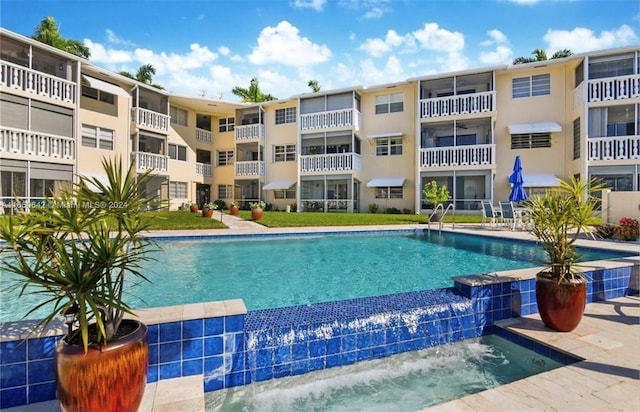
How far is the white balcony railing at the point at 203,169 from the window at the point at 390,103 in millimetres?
14320

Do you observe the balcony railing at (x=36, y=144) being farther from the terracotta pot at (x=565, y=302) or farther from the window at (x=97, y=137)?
the terracotta pot at (x=565, y=302)

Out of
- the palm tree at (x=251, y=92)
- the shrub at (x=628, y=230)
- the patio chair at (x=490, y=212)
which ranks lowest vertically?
the shrub at (x=628, y=230)

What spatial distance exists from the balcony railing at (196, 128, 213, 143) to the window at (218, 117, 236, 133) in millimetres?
960

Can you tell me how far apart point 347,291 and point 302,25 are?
36.7ft

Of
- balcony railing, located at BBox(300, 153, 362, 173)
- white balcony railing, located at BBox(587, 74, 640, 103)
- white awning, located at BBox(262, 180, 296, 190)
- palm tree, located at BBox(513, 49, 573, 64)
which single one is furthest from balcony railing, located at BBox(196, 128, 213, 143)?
palm tree, located at BBox(513, 49, 573, 64)

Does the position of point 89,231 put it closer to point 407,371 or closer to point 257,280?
point 407,371

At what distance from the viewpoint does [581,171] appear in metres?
17.1

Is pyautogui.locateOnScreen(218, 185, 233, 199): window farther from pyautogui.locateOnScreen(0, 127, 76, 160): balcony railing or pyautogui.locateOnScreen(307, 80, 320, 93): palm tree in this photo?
pyautogui.locateOnScreen(307, 80, 320, 93): palm tree

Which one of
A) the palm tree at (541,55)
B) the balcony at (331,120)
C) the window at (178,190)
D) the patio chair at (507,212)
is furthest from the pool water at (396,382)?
the palm tree at (541,55)

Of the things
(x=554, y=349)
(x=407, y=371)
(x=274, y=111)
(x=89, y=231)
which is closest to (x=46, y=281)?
(x=89, y=231)

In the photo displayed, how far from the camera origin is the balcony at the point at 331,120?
2209cm

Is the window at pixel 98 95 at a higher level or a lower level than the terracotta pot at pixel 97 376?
higher

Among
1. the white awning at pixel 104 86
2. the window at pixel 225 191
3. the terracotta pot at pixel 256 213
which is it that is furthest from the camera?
the window at pixel 225 191

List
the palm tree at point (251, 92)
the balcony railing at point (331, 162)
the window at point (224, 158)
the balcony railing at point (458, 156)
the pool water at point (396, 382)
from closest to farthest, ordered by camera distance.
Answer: the pool water at point (396, 382) → the balcony railing at point (458, 156) → the balcony railing at point (331, 162) → the window at point (224, 158) → the palm tree at point (251, 92)
